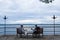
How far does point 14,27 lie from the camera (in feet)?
41.4

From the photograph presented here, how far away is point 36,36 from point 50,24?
67.6 inches

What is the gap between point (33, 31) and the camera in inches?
459

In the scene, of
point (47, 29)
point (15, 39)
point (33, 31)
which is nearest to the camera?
point (15, 39)

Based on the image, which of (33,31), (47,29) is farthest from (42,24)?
(33,31)

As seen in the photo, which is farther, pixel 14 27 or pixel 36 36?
pixel 14 27

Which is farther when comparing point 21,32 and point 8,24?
point 8,24

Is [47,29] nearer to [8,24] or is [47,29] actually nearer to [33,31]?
[33,31]

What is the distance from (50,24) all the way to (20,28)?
7.62 feet

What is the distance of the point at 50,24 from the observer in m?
12.8

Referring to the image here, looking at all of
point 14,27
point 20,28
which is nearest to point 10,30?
point 14,27

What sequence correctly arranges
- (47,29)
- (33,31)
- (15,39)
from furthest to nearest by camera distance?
(47,29) → (33,31) → (15,39)

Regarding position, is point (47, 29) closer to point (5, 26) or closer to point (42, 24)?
point (42, 24)

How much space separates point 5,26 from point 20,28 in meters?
1.66

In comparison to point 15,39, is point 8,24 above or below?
above
